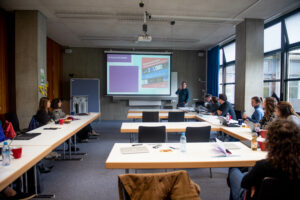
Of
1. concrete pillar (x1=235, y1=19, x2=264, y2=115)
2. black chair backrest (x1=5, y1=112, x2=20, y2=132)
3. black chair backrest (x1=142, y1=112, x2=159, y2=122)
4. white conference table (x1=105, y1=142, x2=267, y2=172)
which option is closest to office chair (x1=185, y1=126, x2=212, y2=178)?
white conference table (x1=105, y1=142, x2=267, y2=172)

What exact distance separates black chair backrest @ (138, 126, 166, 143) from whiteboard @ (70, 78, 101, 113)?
5.63 metres

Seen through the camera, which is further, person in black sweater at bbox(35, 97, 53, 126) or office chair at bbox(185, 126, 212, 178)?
person in black sweater at bbox(35, 97, 53, 126)

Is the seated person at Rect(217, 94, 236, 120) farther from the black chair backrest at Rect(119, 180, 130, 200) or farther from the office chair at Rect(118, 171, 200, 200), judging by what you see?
the black chair backrest at Rect(119, 180, 130, 200)

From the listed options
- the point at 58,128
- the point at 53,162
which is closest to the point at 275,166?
the point at 58,128

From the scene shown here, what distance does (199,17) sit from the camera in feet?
17.4

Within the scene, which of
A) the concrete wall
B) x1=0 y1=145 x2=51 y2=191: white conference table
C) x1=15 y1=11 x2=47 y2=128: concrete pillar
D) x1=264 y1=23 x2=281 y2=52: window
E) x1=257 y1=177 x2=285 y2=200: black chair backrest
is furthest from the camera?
the concrete wall

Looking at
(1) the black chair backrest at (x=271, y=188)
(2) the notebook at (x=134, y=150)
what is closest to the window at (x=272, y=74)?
(2) the notebook at (x=134, y=150)

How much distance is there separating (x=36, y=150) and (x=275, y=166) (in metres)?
2.19

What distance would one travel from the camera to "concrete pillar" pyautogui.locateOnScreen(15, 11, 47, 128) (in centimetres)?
491

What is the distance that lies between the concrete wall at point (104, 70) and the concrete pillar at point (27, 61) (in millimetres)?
3748

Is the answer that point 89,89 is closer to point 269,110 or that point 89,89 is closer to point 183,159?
point 269,110

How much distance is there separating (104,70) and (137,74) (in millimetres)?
1556

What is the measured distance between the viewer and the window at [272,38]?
5338mm

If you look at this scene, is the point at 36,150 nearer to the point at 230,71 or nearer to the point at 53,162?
the point at 53,162
